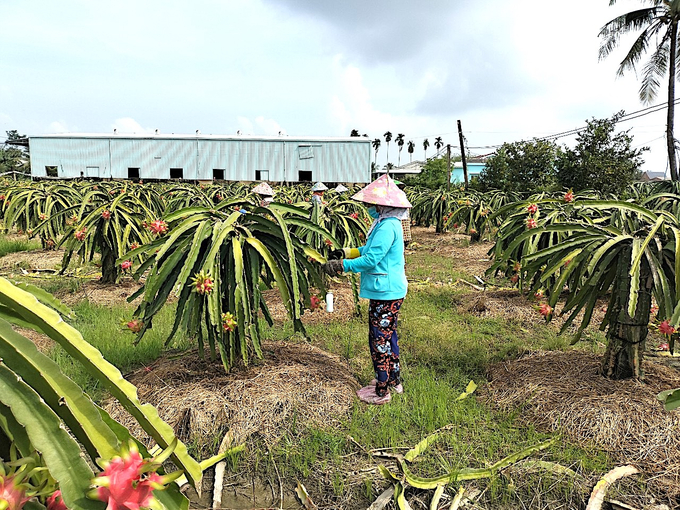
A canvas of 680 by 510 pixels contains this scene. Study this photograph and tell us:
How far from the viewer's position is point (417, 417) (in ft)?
9.83

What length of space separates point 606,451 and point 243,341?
88.2 inches

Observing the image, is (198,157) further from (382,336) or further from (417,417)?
(417,417)

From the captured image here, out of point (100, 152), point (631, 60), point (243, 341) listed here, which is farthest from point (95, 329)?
point (100, 152)

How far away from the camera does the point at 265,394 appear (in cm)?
297

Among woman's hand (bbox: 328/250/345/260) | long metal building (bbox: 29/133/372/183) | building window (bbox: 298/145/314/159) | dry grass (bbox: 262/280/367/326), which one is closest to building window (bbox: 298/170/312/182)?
long metal building (bbox: 29/133/372/183)

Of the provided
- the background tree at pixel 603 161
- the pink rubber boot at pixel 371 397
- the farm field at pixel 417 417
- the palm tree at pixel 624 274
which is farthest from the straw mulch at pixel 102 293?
the background tree at pixel 603 161

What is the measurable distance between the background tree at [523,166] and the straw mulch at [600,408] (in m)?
14.8

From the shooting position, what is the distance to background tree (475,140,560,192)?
17.3m

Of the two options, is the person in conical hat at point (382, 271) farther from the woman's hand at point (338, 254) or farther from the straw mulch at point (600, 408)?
the straw mulch at point (600, 408)

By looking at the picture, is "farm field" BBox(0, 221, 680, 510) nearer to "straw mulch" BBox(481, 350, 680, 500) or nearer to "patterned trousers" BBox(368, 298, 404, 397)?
"straw mulch" BBox(481, 350, 680, 500)

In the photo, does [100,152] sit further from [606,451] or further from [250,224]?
[606,451]

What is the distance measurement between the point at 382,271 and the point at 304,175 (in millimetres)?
26241

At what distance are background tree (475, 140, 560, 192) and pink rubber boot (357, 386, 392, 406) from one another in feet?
50.4

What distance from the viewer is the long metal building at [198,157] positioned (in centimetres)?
2764
